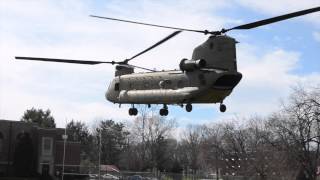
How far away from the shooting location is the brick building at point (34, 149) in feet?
262

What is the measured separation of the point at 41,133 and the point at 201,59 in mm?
57692

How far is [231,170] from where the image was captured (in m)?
98.4

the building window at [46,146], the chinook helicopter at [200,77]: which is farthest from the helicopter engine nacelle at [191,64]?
the building window at [46,146]

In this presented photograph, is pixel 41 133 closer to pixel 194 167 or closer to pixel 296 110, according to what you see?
pixel 296 110

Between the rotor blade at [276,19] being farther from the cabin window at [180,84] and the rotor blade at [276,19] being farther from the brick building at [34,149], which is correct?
the brick building at [34,149]

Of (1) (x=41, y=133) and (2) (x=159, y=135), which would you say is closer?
(1) (x=41, y=133)

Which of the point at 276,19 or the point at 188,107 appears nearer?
the point at 276,19

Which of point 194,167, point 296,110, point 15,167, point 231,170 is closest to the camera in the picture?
point 296,110

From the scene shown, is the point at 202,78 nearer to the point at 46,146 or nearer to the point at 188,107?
the point at 188,107

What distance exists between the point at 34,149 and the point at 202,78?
57.7 m

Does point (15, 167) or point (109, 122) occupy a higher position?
point (109, 122)

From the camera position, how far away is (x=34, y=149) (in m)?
82.1

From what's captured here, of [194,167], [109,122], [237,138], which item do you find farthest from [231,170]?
[109,122]

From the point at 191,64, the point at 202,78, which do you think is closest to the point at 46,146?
the point at 191,64
